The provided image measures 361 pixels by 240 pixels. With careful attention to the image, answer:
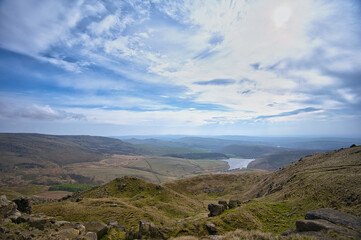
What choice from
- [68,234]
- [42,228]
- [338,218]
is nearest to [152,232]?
[68,234]

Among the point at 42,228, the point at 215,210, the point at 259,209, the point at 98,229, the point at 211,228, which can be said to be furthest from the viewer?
the point at 215,210

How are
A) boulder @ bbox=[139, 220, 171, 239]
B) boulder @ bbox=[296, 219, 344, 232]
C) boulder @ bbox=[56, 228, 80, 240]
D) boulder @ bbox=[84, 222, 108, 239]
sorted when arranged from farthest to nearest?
1. boulder @ bbox=[84, 222, 108, 239]
2. boulder @ bbox=[139, 220, 171, 239]
3. boulder @ bbox=[56, 228, 80, 240]
4. boulder @ bbox=[296, 219, 344, 232]

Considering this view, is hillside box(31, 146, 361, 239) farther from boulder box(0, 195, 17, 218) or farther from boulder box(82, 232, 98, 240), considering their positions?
boulder box(0, 195, 17, 218)

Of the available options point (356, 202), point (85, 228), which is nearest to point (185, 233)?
point (85, 228)

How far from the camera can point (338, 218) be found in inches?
609

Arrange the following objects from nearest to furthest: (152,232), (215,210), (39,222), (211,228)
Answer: (152,232) → (211,228) → (39,222) → (215,210)

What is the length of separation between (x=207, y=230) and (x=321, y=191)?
61.2ft

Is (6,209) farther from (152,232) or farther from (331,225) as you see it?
(331,225)

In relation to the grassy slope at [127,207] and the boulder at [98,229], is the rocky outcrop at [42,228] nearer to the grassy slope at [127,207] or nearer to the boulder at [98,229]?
the boulder at [98,229]

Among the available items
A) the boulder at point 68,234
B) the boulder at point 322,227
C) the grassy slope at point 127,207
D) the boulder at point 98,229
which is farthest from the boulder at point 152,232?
the boulder at point 322,227

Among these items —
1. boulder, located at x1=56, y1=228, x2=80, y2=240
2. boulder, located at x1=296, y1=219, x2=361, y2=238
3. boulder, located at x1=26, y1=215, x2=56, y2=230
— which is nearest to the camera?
boulder, located at x1=296, y1=219, x2=361, y2=238

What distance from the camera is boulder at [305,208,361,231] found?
14383 millimetres

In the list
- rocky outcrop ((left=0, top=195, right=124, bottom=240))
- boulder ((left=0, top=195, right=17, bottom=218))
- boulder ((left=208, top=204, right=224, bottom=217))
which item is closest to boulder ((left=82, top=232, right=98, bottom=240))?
rocky outcrop ((left=0, top=195, right=124, bottom=240))

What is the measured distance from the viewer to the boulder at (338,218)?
14.4 metres
